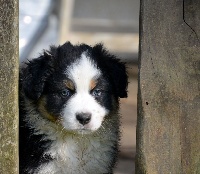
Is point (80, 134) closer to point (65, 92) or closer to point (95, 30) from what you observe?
point (65, 92)

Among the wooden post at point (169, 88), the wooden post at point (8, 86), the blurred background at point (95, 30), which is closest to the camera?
the wooden post at point (8, 86)

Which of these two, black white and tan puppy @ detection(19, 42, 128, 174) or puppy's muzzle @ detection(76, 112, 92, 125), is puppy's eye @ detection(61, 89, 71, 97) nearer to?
black white and tan puppy @ detection(19, 42, 128, 174)

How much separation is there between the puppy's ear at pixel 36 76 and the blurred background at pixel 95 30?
114 cm

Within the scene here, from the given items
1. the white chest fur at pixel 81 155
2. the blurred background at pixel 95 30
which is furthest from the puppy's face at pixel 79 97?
the blurred background at pixel 95 30

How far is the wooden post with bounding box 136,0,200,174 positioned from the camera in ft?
16.4

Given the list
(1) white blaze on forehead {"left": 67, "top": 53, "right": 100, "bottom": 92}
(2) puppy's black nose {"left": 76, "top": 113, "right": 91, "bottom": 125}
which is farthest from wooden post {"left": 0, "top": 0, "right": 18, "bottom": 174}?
(1) white blaze on forehead {"left": 67, "top": 53, "right": 100, "bottom": 92}

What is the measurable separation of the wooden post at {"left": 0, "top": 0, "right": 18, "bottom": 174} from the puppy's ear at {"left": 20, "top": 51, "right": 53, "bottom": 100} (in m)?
0.54

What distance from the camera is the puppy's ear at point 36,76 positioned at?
5.38 m

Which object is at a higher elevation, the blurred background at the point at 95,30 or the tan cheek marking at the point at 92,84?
the blurred background at the point at 95,30

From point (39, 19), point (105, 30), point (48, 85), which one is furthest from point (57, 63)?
point (105, 30)

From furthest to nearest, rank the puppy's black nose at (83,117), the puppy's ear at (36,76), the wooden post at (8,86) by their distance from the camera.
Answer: the puppy's ear at (36,76)
the puppy's black nose at (83,117)
the wooden post at (8,86)

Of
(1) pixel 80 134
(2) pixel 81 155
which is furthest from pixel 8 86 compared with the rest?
(2) pixel 81 155

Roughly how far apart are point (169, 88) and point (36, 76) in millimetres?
984

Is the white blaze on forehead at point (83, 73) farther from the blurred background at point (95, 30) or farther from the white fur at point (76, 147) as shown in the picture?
the blurred background at point (95, 30)
